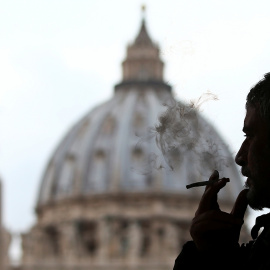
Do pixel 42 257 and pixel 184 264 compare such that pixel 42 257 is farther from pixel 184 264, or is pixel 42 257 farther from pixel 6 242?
pixel 184 264

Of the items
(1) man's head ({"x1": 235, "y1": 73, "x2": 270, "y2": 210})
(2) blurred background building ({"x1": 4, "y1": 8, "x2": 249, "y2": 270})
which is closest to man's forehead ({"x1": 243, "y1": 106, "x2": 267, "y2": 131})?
(1) man's head ({"x1": 235, "y1": 73, "x2": 270, "y2": 210})

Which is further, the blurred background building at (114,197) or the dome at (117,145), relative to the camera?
the dome at (117,145)

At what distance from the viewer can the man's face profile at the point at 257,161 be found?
9.32 ft

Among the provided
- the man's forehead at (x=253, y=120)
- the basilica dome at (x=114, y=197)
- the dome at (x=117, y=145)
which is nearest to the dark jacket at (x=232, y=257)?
the man's forehead at (x=253, y=120)

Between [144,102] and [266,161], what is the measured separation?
76.8 meters

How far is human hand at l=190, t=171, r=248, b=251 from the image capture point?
288 centimetres

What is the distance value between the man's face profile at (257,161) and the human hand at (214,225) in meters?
0.06

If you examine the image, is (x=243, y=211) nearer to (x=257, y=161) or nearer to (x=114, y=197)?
(x=257, y=161)

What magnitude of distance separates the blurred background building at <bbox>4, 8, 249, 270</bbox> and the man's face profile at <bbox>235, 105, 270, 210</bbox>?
2019 inches

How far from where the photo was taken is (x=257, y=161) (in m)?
2.85

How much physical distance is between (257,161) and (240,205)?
0.17 metres

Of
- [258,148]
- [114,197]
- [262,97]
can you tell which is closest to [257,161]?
[258,148]

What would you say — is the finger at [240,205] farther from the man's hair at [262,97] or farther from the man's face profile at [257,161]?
the man's hair at [262,97]

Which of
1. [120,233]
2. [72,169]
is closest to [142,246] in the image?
[120,233]
